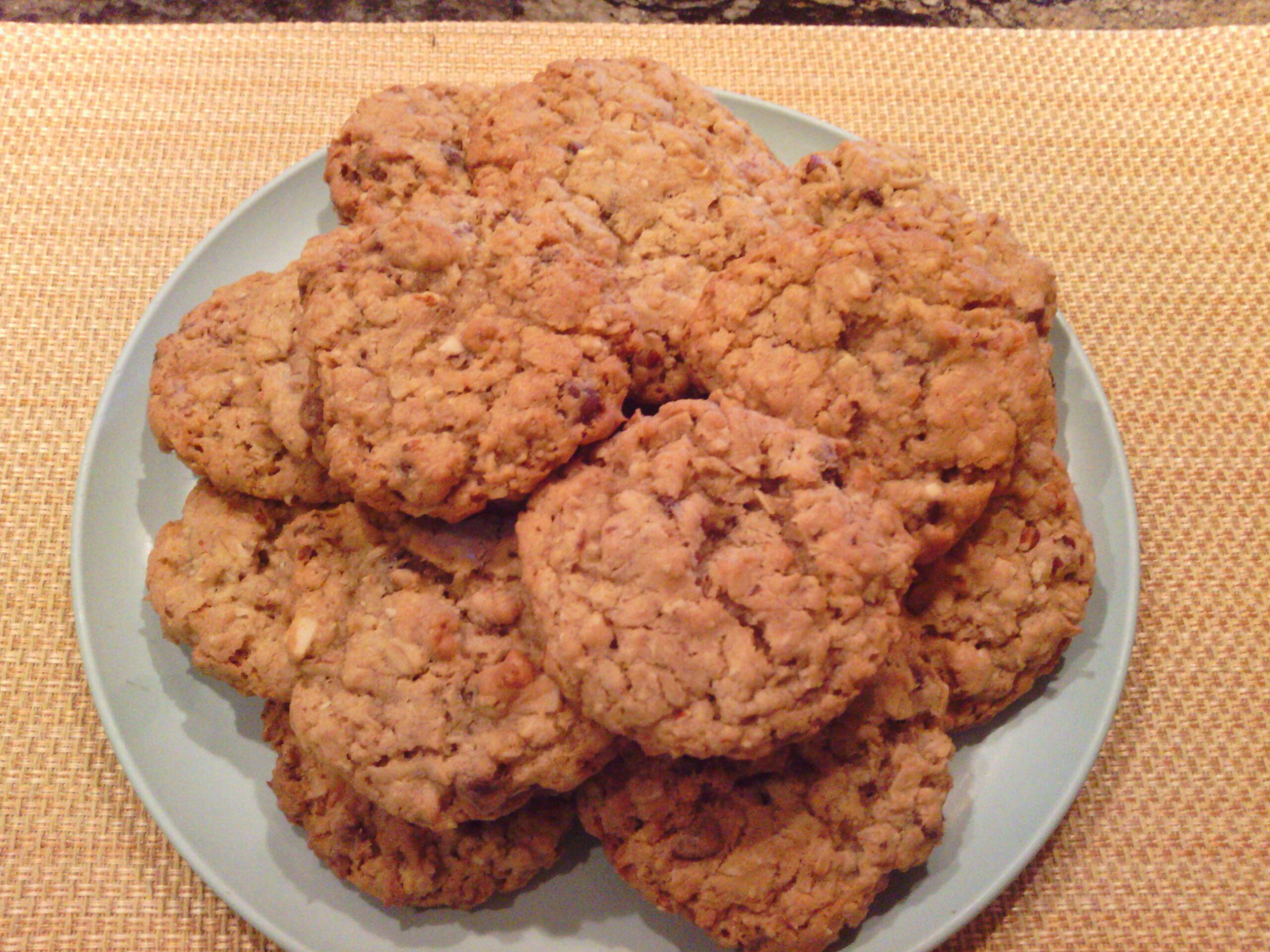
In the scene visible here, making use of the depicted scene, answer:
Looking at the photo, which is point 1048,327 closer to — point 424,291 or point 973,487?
point 973,487

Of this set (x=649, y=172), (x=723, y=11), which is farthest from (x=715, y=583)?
(x=723, y=11)

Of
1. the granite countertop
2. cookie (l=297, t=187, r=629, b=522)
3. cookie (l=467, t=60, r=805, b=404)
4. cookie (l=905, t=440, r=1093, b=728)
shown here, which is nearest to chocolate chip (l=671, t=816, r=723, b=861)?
cookie (l=905, t=440, r=1093, b=728)

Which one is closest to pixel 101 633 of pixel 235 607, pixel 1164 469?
pixel 235 607

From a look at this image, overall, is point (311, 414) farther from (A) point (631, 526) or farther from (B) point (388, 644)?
(A) point (631, 526)

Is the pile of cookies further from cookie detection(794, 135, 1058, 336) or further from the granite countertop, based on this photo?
the granite countertop

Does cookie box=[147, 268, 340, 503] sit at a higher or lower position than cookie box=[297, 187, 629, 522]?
lower
